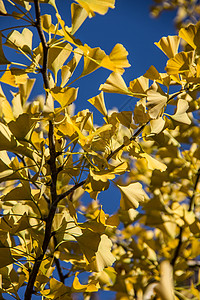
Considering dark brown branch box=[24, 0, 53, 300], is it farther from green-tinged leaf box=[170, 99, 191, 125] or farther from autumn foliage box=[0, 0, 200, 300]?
green-tinged leaf box=[170, 99, 191, 125]

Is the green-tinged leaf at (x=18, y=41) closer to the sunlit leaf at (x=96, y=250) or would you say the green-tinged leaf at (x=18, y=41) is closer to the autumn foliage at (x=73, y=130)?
the autumn foliage at (x=73, y=130)

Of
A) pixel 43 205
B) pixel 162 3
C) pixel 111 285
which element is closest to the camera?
pixel 43 205

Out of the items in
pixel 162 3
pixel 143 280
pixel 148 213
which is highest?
pixel 162 3

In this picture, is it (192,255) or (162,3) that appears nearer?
(192,255)

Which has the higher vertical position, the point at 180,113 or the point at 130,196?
the point at 180,113

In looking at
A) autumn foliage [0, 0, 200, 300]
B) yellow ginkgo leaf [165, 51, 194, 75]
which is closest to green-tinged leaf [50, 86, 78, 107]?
autumn foliage [0, 0, 200, 300]

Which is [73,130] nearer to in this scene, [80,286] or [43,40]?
[43,40]

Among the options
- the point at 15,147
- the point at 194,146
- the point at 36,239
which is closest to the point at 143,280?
the point at 194,146

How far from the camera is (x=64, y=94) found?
1.19 feet

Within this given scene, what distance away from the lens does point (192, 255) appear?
84 centimetres

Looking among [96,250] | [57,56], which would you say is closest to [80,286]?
[96,250]

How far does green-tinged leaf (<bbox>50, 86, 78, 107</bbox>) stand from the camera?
0.36 m

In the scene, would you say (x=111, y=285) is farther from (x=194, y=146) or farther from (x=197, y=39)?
(x=197, y=39)

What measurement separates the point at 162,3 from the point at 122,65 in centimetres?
149
